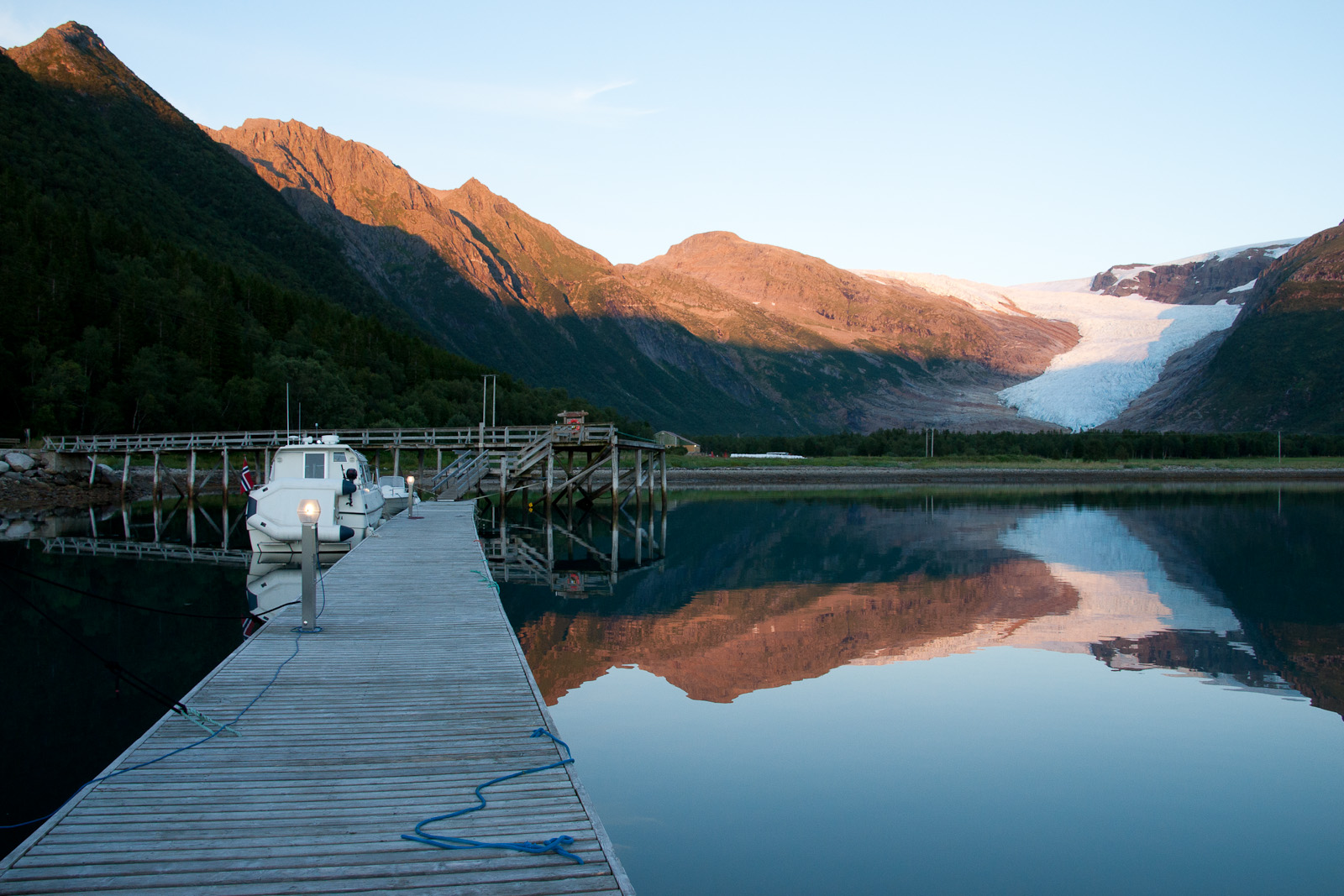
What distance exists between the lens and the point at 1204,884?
9086 mm

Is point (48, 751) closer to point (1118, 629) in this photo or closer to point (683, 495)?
point (1118, 629)

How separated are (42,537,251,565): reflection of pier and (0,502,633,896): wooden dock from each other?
20.7 meters

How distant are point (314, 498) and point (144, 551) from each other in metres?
10.6

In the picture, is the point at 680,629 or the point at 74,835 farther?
the point at 680,629

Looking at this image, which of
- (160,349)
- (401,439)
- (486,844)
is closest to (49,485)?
(160,349)

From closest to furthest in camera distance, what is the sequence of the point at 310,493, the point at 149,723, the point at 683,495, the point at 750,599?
the point at 149,723
the point at 750,599
the point at 310,493
the point at 683,495

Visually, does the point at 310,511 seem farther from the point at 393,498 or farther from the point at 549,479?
the point at 393,498

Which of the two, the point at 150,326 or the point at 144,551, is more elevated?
the point at 150,326

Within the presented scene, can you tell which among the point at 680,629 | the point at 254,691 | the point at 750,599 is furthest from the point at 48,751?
the point at 750,599

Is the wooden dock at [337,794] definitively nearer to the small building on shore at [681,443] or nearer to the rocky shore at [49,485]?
the rocky shore at [49,485]

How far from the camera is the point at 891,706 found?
1512 cm

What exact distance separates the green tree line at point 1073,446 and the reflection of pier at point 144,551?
313 feet

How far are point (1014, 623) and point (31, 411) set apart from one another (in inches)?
2668

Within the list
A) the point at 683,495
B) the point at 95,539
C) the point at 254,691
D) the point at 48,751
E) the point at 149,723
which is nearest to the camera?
the point at 254,691
